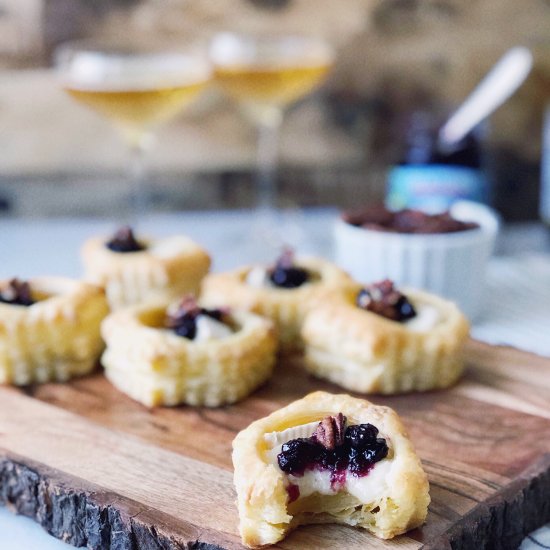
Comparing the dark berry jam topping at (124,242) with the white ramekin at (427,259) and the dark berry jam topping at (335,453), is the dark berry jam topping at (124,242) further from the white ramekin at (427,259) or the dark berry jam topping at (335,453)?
the dark berry jam topping at (335,453)

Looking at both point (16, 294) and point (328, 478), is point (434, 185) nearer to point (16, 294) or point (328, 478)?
point (16, 294)

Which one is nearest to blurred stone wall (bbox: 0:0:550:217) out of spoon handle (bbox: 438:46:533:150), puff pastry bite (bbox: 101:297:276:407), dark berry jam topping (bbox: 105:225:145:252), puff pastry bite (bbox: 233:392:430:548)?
spoon handle (bbox: 438:46:533:150)

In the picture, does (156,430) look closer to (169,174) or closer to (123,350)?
(123,350)

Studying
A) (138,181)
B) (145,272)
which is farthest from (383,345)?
(138,181)

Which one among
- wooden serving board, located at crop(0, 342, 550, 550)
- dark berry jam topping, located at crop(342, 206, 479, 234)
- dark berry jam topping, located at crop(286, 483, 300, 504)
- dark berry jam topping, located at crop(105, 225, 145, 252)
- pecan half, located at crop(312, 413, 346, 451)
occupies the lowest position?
wooden serving board, located at crop(0, 342, 550, 550)

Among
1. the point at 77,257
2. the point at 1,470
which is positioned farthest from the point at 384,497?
the point at 77,257

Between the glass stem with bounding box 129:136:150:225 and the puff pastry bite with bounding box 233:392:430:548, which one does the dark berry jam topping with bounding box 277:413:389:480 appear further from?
the glass stem with bounding box 129:136:150:225

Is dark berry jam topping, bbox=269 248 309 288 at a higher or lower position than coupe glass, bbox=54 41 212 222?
lower
